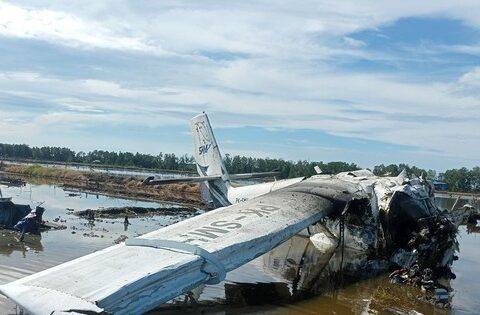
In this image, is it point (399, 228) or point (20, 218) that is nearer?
point (399, 228)

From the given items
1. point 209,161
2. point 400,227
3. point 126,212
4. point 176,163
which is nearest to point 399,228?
point 400,227

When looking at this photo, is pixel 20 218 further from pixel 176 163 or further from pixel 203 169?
pixel 176 163

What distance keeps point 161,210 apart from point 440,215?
19302 millimetres

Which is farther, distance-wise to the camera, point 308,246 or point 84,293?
point 308,246

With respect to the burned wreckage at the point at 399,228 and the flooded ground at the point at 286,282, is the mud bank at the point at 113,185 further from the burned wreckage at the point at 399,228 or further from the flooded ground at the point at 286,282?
the burned wreckage at the point at 399,228

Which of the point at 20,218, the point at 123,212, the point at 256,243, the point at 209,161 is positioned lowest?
the point at 123,212

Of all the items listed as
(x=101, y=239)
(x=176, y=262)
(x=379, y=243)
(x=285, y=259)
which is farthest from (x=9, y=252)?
(x=379, y=243)

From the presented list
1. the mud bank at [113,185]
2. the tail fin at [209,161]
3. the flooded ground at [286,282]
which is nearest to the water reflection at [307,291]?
the flooded ground at [286,282]

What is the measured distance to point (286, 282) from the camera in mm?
12992

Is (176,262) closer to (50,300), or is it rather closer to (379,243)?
(50,300)

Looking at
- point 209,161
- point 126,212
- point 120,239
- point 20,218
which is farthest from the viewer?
point 126,212

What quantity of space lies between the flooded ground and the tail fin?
15.1 feet

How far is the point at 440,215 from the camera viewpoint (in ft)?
46.8

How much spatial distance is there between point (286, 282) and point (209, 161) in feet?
36.0
